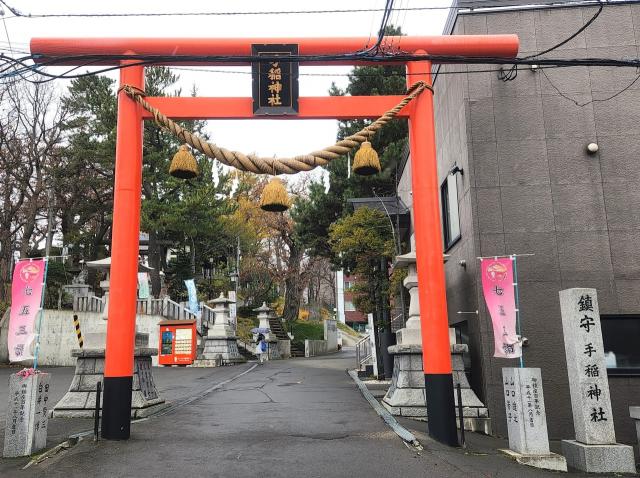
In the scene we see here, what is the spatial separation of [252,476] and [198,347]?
20.1 m

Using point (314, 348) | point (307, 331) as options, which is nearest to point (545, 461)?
point (314, 348)

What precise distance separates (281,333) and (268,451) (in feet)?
90.2

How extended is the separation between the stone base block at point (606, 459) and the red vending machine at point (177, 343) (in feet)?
57.9

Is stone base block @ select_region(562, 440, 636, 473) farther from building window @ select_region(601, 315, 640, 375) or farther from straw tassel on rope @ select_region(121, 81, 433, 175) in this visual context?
straw tassel on rope @ select_region(121, 81, 433, 175)

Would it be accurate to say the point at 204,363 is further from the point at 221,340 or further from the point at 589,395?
the point at 589,395

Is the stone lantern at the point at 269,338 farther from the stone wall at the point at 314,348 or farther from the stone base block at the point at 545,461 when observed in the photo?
the stone base block at the point at 545,461

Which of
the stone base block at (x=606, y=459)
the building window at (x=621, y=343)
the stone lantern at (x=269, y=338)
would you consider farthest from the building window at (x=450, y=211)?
the stone lantern at (x=269, y=338)

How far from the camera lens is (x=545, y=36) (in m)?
10.9

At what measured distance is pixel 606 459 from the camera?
6621mm

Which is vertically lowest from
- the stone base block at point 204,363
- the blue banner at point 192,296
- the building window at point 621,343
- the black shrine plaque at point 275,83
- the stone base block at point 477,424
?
the stone base block at point 477,424

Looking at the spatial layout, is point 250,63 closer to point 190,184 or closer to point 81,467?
point 81,467

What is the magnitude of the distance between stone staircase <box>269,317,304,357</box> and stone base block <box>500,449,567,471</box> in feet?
87.3

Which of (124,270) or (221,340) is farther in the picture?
(221,340)

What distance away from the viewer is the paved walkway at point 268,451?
5.86 metres
